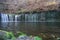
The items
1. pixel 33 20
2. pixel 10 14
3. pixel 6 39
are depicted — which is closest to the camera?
pixel 6 39

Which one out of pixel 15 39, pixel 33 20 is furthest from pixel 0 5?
pixel 15 39

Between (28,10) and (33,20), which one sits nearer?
(33,20)

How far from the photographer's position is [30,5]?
1723cm

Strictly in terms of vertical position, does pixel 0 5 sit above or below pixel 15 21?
above

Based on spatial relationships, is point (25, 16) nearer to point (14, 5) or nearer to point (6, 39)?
point (14, 5)

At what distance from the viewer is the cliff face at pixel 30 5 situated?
16.4 metres

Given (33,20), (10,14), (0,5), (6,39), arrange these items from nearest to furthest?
(6,39) → (33,20) → (10,14) → (0,5)

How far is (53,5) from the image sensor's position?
16.2m

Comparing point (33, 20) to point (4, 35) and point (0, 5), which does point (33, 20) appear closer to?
point (0, 5)

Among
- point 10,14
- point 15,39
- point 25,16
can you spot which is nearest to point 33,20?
point 25,16

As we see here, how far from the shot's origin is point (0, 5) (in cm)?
1730

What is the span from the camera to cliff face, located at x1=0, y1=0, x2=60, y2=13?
16353 mm

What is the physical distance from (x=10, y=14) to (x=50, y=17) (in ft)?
11.7

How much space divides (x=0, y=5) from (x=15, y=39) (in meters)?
11.6
